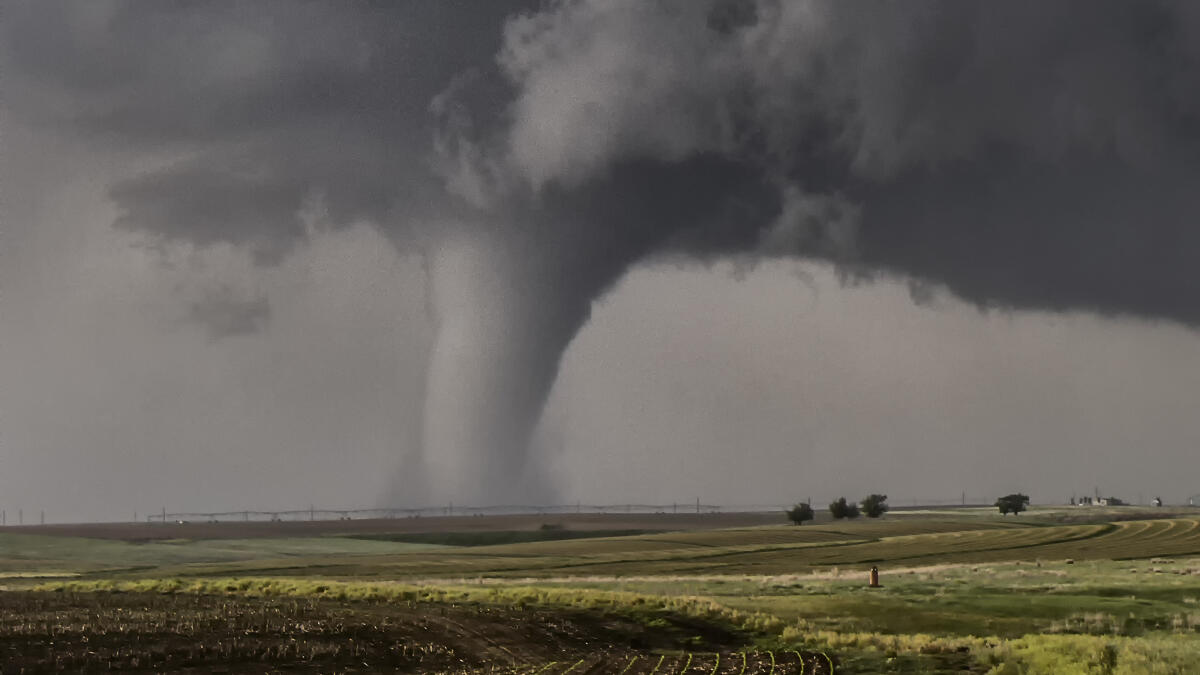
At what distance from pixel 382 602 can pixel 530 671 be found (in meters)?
28.9

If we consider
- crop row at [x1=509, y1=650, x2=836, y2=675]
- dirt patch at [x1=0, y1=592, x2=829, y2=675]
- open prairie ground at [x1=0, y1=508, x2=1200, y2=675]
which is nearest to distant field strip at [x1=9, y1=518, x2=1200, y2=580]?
open prairie ground at [x1=0, y1=508, x2=1200, y2=675]

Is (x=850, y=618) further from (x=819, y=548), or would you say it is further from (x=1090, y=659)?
(x=819, y=548)

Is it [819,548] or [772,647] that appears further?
[819,548]

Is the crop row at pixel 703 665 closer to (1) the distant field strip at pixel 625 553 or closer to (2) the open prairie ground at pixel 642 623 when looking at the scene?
(2) the open prairie ground at pixel 642 623

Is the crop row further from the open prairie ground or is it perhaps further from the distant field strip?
the distant field strip

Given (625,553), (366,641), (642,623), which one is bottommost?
(625,553)

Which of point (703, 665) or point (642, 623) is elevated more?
point (703, 665)

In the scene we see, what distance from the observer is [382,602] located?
6456 cm

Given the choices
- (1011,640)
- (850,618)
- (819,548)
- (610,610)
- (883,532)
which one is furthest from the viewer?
(883,532)

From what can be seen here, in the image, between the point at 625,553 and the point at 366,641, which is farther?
the point at 625,553

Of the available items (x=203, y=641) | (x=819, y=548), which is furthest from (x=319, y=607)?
(x=819, y=548)

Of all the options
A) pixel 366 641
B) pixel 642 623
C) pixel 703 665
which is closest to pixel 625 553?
pixel 642 623

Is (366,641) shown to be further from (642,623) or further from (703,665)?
(703,665)

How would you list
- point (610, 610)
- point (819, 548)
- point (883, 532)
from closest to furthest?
point (610, 610) → point (819, 548) → point (883, 532)
